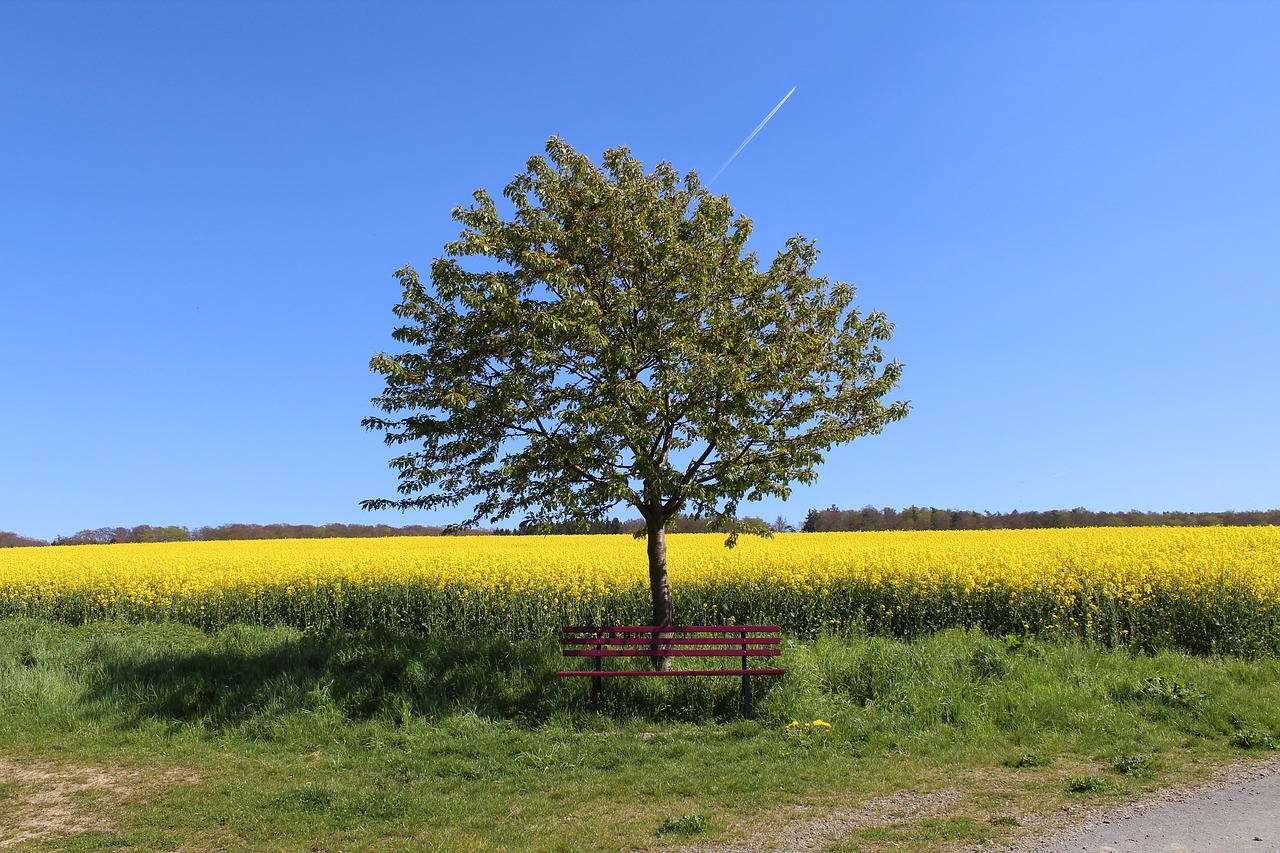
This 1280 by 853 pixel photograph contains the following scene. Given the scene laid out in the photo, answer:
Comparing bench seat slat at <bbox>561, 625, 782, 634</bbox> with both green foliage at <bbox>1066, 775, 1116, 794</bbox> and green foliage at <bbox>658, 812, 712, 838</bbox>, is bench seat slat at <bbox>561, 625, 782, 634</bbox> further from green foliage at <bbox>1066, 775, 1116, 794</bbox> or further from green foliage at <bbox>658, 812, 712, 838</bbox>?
green foliage at <bbox>658, 812, 712, 838</bbox>

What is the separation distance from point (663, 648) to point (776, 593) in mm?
5773

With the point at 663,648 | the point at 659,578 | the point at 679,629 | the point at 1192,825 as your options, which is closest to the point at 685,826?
the point at 1192,825

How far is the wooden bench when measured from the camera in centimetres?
1023

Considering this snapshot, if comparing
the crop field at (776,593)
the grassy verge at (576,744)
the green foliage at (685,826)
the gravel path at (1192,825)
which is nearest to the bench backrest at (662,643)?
the grassy verge at (576,744)

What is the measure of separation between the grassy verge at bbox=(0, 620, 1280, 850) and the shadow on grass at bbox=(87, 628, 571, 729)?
0.04m

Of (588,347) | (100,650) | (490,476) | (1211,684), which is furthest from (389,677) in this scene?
(1211,684)

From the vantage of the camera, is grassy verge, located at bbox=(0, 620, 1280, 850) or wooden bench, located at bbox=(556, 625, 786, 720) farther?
wooden bench, located at bbox=(556, 625, 786, 720)

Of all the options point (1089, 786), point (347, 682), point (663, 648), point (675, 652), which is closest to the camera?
point (1089, 786)

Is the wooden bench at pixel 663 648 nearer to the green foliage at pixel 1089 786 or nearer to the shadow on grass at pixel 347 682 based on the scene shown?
the shadow on grass at pixel 347 682

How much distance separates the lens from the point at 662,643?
37.3 feet

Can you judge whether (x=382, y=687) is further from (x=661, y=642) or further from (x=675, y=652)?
(x=675, y=652)

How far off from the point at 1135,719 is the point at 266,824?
962 cm

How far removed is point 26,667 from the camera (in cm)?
1354

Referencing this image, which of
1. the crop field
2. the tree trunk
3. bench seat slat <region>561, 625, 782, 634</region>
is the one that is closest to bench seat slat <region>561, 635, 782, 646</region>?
bench seat slat <region>561, 625, 782, 634</region>
